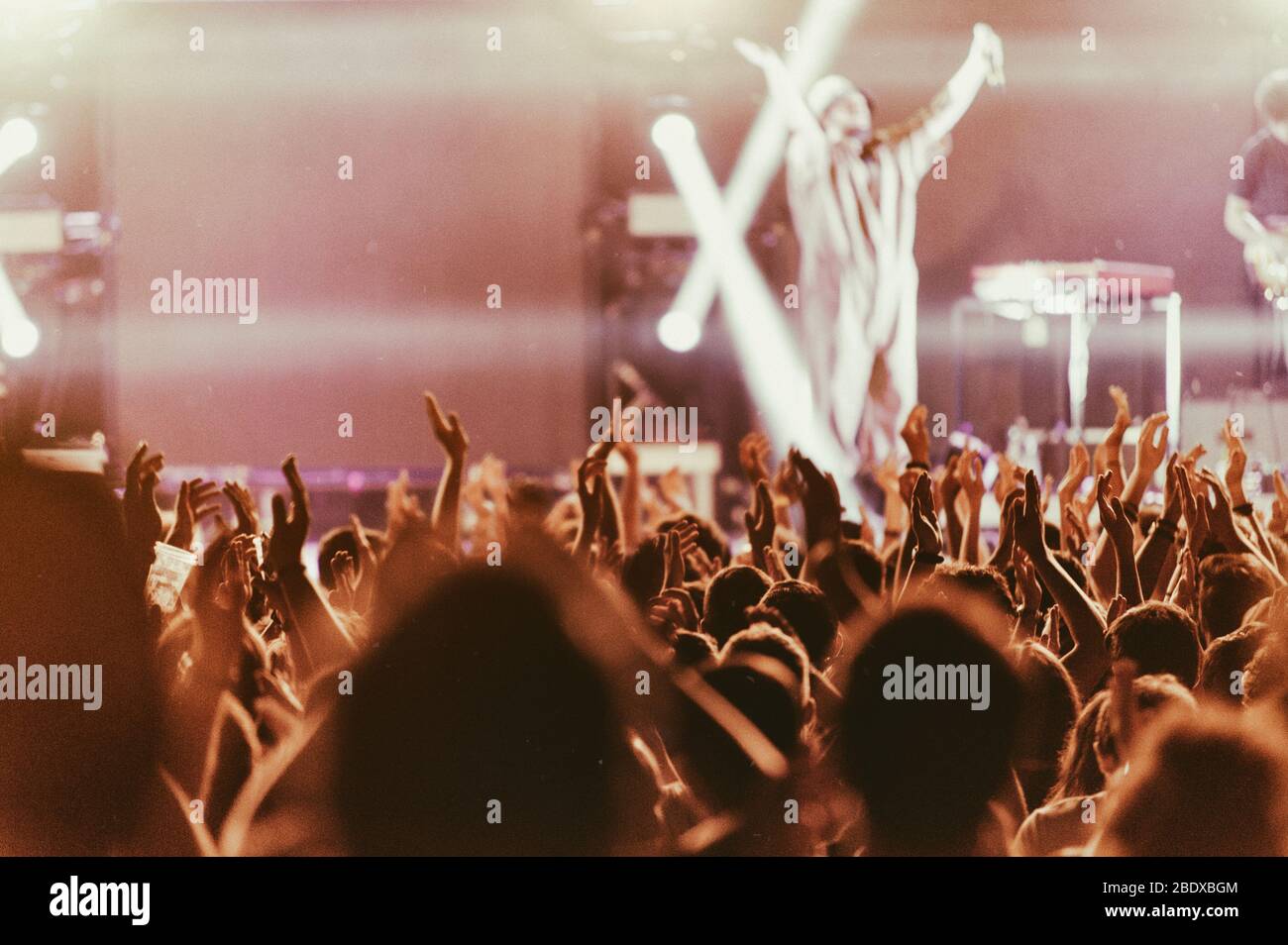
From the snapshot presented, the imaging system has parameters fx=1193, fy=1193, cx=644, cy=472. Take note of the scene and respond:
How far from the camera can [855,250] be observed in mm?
3502

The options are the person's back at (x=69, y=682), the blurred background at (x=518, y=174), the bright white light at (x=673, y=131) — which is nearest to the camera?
the person's back at (x=69, y=682)

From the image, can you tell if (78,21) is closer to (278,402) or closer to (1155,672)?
(278,402)

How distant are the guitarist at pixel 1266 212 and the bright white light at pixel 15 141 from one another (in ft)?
10.5

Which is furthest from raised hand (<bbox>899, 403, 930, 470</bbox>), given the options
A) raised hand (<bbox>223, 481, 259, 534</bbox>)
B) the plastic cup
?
the plastic cup

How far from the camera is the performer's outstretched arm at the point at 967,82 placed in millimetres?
3086

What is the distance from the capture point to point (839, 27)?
313 centimetres

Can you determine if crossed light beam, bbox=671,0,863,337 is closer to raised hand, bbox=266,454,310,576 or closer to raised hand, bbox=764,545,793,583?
raised hand, bbox=764,545,793,583

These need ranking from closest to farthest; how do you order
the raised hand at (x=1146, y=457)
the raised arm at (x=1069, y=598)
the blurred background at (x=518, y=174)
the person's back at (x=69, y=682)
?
the raised arm at (x=1069, y=598) → the person's back at (x=69, y=682) → the raised hand at (x=1146, y=457) → the blurred background at (x=518, y=174)

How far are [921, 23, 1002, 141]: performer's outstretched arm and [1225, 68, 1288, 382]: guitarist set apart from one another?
0.70 meters

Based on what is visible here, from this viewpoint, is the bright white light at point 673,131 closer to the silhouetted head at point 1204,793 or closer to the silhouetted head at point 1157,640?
the silhouetted head at point 1157,640

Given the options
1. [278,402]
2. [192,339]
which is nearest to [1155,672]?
[278,402]

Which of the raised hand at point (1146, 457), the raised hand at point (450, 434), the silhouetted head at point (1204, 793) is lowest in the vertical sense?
the silhouetted head at point (1204, 793)

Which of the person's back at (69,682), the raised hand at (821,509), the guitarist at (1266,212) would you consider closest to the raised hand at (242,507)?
the person's back at (69,682)
